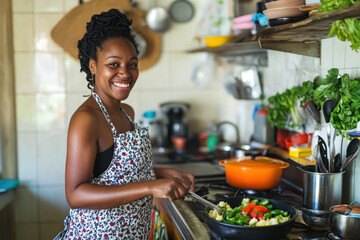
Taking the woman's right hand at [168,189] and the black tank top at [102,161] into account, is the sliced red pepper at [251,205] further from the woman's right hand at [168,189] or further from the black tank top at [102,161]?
the black tank top at [102,161]

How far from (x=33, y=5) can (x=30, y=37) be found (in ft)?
0.71

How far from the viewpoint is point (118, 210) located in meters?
1.34

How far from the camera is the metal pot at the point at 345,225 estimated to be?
1.19m

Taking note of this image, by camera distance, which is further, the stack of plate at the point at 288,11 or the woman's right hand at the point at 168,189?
the stack of plate at the point at 288,11

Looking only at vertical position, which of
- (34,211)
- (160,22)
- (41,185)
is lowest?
(34,211)

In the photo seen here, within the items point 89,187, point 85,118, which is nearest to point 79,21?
point 85,118

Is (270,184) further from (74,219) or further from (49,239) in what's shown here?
(49,239)

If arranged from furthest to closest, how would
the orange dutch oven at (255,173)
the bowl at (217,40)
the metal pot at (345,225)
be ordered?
the bowl at (217,40)
the orange dutch oven at (255,173)
the metal pot at (345,225)

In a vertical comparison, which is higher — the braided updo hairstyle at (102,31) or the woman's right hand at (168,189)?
the braided updo hairstyle at (102,31)

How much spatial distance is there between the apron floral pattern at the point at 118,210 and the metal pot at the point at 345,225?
1.95ft

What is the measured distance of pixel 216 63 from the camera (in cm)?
320

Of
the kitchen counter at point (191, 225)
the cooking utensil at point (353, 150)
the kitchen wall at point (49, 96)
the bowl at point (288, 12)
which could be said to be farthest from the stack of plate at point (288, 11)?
the kitchen wall at point (49, 96)

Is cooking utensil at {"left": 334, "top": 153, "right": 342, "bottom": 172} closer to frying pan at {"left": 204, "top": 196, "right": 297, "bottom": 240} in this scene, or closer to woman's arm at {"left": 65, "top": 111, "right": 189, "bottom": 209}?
frying pan at {"left": 204, "top": 196, "right": 297, "bottom": 240}

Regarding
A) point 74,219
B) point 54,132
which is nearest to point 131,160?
point 74,219
